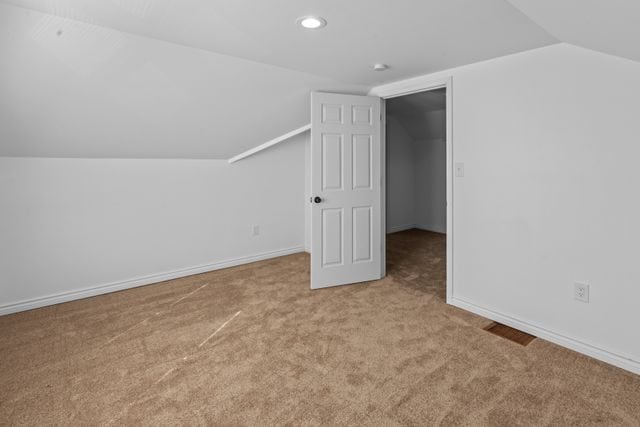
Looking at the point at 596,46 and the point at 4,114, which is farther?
the point at 4,114

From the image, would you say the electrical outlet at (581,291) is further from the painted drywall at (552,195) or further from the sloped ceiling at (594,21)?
the sloped ceiling at (594,21)

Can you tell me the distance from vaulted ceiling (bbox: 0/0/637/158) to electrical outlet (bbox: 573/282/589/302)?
1.42 meters

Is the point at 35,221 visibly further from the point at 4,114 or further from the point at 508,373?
the point at 508,373

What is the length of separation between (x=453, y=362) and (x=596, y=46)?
6.60 ft

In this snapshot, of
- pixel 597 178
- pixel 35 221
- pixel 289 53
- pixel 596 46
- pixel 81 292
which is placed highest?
pixel 289 53

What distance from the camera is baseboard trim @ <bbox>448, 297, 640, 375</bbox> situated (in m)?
2.05

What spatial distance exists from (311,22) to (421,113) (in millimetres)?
3801

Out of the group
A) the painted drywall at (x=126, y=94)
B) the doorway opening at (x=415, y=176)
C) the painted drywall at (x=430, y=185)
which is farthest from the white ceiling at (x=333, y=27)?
the painted drywall at (x=430, y=185)

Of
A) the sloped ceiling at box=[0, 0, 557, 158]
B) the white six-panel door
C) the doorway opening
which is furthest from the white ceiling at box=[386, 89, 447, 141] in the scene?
the sloped ceiling at box=[0, 0, 557, 158]

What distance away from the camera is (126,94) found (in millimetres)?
2586

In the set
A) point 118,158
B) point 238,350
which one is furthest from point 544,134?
point 118,158

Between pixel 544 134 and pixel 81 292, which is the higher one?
pixel 544 134

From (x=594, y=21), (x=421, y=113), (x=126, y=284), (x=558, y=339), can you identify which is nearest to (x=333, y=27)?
(x=594, y=21)

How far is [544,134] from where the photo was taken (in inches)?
92.7
